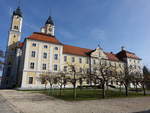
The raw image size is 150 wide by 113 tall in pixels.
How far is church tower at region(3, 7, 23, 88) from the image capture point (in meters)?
50.1

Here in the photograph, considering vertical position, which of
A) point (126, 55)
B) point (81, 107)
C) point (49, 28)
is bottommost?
point (81, 107)

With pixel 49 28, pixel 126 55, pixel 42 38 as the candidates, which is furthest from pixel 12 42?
pixel 126 55

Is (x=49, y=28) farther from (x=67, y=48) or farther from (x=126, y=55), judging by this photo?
(x=126, y=55)

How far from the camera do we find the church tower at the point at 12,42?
5012cm

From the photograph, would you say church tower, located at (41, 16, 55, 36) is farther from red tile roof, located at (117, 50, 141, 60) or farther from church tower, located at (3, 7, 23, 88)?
red tile roof, located at (117, 50, 141, 60)

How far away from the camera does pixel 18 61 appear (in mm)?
46219

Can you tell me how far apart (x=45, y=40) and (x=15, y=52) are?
1824 cm

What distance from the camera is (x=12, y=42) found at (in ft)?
169

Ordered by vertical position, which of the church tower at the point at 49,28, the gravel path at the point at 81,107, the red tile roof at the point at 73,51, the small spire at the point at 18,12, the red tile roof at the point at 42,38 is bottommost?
the gravel path at the point at 81,107

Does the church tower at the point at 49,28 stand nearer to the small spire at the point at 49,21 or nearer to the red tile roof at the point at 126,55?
the small spire at the point at 49,21

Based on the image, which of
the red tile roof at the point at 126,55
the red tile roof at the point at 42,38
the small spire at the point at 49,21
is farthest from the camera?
the small spire at the point at 49,21

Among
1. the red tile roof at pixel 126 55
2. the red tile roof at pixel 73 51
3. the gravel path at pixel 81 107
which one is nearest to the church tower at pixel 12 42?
the red tile roof at pixel 73 51

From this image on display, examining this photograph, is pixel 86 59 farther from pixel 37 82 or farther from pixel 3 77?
pixel 3 77

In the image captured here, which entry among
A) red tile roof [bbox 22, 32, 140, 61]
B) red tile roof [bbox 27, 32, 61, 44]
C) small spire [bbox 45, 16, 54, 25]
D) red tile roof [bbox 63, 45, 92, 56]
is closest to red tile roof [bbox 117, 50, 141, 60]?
red tile roof [bbox 22, 32, 140, 61]
